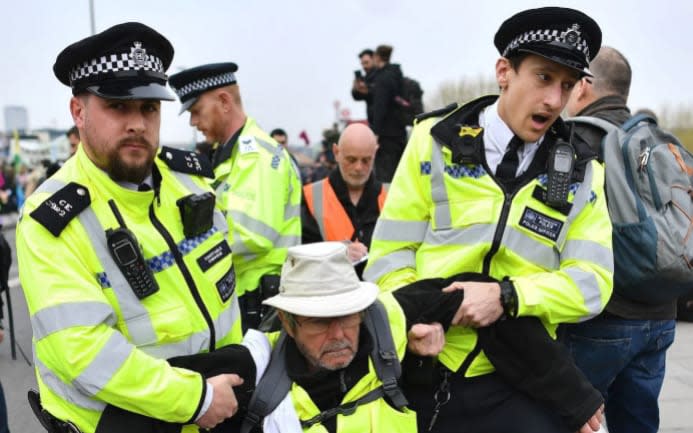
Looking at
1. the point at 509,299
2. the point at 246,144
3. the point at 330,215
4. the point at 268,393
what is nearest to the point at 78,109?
the point at 268,393

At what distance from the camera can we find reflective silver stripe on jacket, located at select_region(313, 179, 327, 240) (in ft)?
15.2

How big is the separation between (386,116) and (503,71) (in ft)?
20.0

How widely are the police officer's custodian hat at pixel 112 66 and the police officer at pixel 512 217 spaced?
1027mm

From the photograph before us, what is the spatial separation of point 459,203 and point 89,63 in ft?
4.44

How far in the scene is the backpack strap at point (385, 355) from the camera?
7.04 feet

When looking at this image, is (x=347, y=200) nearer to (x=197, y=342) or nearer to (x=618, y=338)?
(x=618, y=338)

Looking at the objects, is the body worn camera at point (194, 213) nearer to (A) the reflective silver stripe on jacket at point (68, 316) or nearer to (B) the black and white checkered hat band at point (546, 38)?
(A) the reflective silver stripe on jacket at point (68, 316)

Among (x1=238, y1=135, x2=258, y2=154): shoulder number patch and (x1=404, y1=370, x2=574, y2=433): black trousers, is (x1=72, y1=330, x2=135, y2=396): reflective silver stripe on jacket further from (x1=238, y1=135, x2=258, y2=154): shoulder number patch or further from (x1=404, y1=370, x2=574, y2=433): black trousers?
(x1=238, y1=135, x2=258, y2=154): shoulder number patch

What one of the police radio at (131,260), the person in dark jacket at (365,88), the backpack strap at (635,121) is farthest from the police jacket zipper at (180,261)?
the person in dark jacket at (365,88)

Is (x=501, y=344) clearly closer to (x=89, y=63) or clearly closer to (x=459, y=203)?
(x=459, y=203)

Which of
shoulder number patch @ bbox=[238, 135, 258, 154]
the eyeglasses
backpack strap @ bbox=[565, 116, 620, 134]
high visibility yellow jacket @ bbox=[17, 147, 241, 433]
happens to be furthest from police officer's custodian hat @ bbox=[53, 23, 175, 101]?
backpack strap @ bbox=[565, 116, 620, 134]

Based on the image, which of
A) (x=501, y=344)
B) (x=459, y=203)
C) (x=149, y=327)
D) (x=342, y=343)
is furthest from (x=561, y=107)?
(x=149, y=327)

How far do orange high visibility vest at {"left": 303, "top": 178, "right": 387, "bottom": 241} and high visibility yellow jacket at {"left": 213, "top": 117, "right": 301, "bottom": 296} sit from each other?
25.4 inches

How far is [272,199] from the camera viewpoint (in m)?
3.70
